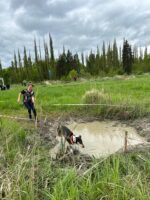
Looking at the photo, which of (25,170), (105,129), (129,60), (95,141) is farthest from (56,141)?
(129,60)

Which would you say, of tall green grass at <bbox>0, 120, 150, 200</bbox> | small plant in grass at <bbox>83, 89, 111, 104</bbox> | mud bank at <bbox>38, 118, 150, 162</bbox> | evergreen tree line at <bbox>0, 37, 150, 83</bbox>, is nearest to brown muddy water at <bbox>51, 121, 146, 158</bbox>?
mud bank at <bbox>38, 118, 150, 162</bbox>

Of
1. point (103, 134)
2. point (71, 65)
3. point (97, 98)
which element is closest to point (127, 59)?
point (71, 65)

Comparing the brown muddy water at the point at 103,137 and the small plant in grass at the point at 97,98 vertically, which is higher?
the small plant in grass at the point at 97,98

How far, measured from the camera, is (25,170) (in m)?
3.50

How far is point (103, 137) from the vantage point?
28.2 feet

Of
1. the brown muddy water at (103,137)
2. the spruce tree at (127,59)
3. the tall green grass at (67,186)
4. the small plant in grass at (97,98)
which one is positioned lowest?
the brown muddy water at (103,137)

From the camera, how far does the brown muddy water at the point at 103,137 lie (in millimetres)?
7042

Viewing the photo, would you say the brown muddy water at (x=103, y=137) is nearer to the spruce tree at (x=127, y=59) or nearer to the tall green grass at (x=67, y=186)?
the tall green grass at (x=67, y=186)

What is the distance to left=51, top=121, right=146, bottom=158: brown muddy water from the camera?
7.04 meters

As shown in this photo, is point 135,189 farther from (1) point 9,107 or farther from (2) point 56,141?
(1) point 9,107

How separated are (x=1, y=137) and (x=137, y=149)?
2906mm

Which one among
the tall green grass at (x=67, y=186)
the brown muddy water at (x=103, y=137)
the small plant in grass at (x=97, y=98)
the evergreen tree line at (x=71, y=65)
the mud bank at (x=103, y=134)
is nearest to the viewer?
the tall green grass at (x=67, y=186)

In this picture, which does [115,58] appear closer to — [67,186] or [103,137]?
[103,137]

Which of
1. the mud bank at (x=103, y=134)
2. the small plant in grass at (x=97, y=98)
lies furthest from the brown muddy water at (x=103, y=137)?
the small plant in grass at (x=97, y=98)
